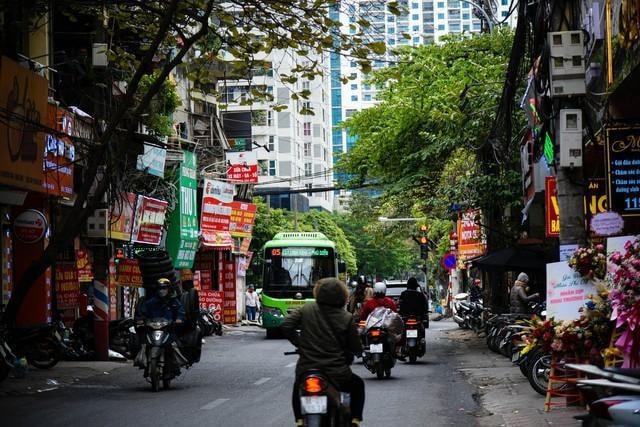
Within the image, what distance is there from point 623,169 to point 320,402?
6.49m

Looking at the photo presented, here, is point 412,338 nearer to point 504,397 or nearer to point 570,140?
point 504,397

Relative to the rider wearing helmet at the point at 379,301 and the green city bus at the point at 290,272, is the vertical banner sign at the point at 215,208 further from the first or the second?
the rider wearing helmet at the point at 379,301

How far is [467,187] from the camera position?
27.5m

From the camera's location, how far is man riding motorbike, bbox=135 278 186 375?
17.4 m

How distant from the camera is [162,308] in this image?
17406mm

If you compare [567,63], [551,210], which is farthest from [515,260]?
[567,63]

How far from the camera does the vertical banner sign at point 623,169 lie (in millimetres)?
13820

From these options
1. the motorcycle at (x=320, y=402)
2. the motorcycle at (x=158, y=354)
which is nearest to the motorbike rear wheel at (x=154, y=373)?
the motorcycle at (x=158, y=354)

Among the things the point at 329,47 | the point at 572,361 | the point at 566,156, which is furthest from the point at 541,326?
the point at 329,47

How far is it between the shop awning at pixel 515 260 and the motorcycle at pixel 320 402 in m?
17.3

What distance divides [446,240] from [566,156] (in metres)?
47.2

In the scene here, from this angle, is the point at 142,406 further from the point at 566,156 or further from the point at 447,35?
the point at 447,35

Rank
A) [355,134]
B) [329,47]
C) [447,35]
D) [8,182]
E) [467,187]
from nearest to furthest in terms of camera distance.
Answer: [329,47] → [8,182] → [467,187] → [447,35] → [355,134]

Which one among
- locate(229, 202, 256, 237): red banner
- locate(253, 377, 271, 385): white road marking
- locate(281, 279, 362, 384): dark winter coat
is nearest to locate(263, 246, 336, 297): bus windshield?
locate(229, 202, 256, 237): red banner
